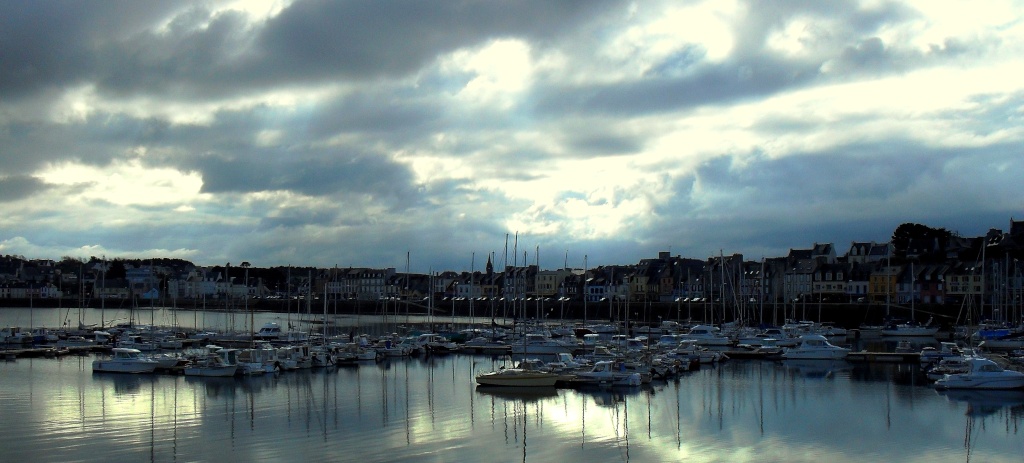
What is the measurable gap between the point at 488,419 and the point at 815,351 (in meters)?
28.3

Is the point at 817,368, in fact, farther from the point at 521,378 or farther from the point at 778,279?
the point at 778,279

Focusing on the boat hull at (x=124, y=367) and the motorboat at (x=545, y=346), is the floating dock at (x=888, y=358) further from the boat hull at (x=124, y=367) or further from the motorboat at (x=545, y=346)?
the boat hull at (x=124, y=367)

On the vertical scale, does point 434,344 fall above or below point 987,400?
above

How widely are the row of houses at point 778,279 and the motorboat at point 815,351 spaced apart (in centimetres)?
1947

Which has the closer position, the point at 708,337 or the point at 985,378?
the point at 985,378

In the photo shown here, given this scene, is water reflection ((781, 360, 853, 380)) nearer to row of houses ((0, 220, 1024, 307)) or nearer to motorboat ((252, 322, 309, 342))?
row of houses ((0, 220, 1024, 307))

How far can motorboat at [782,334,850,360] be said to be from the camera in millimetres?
55312

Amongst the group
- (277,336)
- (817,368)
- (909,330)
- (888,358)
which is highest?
(277,336)

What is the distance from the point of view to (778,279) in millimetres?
114062

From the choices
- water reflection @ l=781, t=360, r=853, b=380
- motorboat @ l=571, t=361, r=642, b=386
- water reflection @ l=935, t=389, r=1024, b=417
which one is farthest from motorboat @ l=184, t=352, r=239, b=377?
water reflection @ l=935, t=389, r=1024, b=417

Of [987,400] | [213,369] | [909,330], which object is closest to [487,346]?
[213,369]

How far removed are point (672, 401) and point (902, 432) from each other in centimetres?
888

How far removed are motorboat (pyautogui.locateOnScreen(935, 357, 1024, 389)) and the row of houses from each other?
34.8 metres

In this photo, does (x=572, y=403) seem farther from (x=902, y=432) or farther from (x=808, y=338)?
(x=808, y=338)
